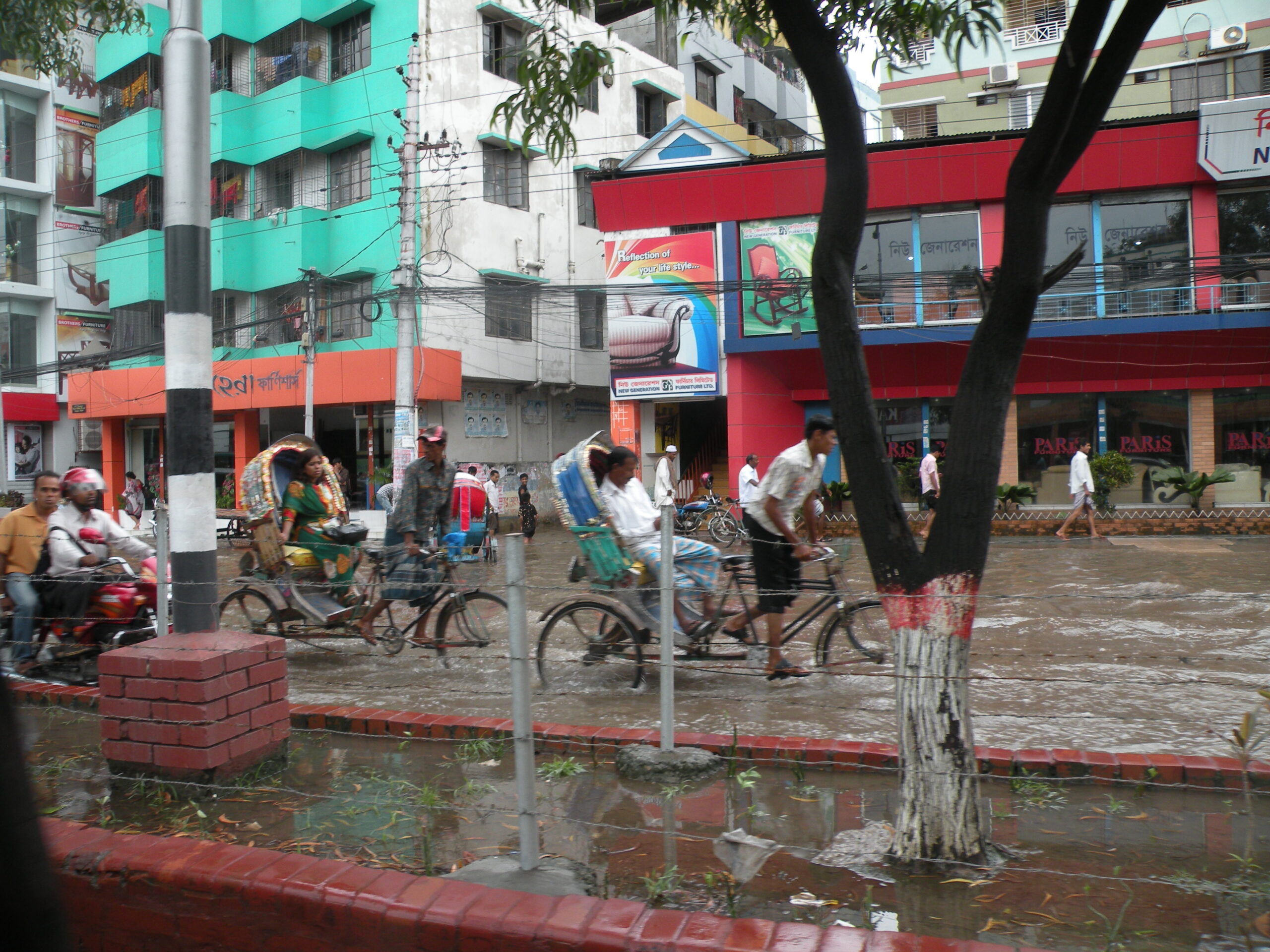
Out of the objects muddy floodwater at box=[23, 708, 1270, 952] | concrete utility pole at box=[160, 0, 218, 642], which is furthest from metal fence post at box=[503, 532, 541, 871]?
concrete utility pole at box=[160, 0, 218, 642]

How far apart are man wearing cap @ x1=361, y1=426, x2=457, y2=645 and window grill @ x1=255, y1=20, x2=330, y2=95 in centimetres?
2205

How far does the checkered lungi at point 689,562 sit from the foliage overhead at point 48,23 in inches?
172

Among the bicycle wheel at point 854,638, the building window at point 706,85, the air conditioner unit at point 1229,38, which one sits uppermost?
the building window at point 706,85

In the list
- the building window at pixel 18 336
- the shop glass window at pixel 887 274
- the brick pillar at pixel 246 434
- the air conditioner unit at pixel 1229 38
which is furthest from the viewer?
the building window at pixel 18 336

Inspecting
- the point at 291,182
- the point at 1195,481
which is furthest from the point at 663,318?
the point at 1195,481

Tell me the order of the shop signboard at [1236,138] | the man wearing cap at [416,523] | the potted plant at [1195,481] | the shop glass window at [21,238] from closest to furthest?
the man wearing cap at [416,523] → the potted plant at [1195,481] → the shop signboard at [1236,138] → the shop glass window at [21,238]

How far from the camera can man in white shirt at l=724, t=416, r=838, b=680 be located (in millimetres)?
6359

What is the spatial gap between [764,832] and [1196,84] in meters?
25.3

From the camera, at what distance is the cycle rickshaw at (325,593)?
23.6 ft

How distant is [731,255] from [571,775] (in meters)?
→ 19.1

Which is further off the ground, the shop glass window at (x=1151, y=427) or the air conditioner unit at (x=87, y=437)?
the air conditioner unit at (x=87, y=437)

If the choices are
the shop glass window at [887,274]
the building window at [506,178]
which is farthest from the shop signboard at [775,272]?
the building window at [506,178]

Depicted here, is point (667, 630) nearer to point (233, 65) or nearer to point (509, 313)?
point (509, 313)

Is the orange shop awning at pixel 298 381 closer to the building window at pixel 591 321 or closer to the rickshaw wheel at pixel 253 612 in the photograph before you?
the building window at pixel 591 321
